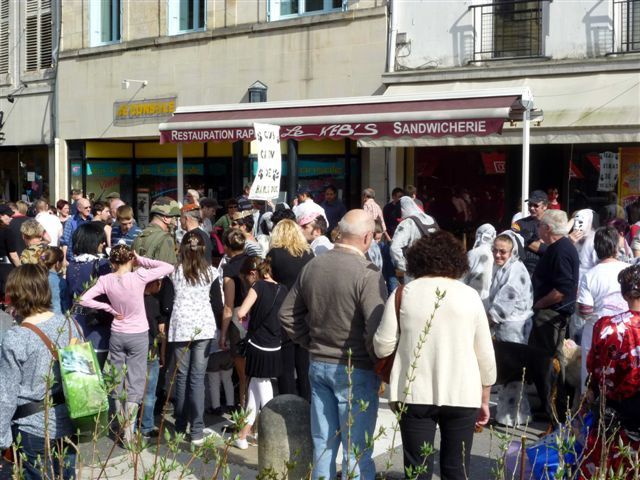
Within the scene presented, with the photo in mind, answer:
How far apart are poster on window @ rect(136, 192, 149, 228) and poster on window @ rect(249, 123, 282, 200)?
1012 cm

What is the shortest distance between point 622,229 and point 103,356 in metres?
5.53

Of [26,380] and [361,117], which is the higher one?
[361,117]

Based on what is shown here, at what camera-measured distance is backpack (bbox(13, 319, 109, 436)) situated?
4.90 m

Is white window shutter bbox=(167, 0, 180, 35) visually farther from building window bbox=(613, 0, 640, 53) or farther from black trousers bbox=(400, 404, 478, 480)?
black trousers bbox=(400, 404, 478, 480)

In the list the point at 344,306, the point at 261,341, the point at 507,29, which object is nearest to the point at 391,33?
the point at 507,29

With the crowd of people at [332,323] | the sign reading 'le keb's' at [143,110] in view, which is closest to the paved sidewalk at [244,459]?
the crowd of people at [332,323]

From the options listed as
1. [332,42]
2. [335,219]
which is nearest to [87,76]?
[332,42]

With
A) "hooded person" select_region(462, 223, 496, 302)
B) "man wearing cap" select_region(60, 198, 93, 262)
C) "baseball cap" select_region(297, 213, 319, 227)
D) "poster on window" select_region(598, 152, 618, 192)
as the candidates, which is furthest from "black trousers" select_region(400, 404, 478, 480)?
"poster on window" select_region(598, 152, 618, 192)

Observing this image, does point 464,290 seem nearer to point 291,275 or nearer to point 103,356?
point 291,275

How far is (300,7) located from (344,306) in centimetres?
1387

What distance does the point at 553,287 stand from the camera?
814cm

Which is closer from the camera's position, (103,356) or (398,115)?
(103,356)

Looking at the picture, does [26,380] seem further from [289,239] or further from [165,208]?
[165,208]

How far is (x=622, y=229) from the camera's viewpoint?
9.88 metres
